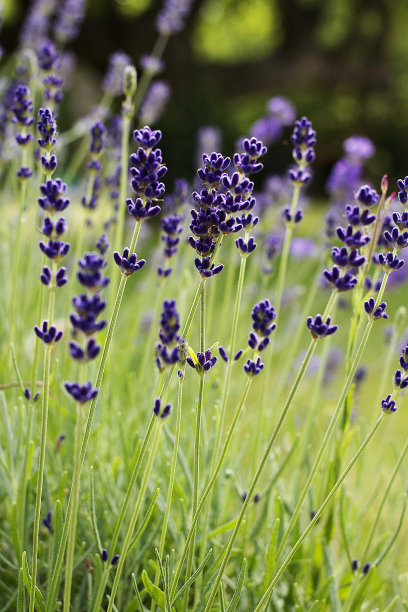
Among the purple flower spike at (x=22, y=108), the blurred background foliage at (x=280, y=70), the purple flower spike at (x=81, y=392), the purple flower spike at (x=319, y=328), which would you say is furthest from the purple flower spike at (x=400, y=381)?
the blurred background foliage at (x=280, y=70)

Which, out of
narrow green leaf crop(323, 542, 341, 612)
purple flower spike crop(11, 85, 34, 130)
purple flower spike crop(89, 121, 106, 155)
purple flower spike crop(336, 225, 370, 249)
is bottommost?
narrow green leaf crop(323, 542, 341, 612)

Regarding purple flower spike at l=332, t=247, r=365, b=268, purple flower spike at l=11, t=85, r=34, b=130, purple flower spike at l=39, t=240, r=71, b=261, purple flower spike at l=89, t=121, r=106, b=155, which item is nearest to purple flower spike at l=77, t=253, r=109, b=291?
purple flower spike at l=39, t=240, r=71, b=261

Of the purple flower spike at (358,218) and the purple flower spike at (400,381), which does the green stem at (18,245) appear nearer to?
the purple flower spike at (358,218)

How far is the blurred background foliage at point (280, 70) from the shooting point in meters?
A: 11.4

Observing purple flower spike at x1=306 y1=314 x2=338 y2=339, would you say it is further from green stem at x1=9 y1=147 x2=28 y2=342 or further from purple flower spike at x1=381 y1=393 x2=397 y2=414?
green stem at x1=9 y1=147 x2=28 y2=342

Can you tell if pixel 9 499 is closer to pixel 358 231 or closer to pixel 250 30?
pixel 358 231

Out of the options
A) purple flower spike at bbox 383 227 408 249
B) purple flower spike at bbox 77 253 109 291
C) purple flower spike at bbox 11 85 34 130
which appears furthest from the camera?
purple flower spike at bbox 11 85 34 130

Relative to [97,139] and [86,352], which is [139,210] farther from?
[97,139]

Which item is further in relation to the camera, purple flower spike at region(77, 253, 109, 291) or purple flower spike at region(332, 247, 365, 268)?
purple flower spike at region(332, 247, 365, 268)

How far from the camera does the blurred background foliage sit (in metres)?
11.4

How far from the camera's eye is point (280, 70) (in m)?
12.2

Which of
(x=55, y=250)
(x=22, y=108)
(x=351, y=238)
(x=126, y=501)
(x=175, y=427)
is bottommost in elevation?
(x=126, y=501)

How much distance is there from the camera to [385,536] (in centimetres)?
165

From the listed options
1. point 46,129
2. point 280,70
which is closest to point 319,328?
point 46,129
